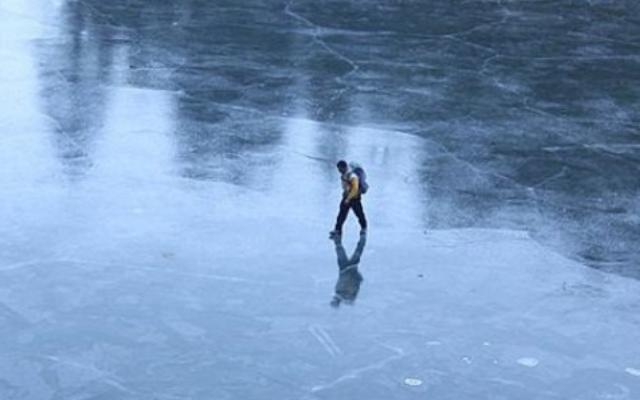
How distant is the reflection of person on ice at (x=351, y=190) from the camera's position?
9.77 m

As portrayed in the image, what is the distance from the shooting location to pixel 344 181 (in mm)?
9781

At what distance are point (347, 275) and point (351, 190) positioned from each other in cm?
77

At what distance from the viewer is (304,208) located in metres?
10.6

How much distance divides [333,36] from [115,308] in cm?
877

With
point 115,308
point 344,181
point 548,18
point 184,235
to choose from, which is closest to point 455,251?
point 344,181

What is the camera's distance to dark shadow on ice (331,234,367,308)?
8992mm

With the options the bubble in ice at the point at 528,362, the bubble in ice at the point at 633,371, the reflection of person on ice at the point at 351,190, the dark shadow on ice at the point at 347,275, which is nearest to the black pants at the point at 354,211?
the reflection of person on ice at the point at 351,190

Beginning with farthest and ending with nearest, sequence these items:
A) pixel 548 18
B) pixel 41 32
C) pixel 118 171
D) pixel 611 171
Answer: pixel 548 18
pixel 41 32
pixel 611 171
pixel 118 171

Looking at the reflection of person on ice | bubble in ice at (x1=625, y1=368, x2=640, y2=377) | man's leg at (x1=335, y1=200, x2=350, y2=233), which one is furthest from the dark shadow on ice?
bubble in ice at (x1=625, y1=368, x2=640, y2=377)

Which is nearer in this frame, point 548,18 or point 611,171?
point 611,171

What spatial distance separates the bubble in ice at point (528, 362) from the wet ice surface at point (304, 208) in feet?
0.20

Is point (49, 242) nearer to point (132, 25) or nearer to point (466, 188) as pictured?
point (466, 188)

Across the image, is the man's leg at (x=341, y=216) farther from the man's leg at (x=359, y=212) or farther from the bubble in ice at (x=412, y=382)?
the bubble in ice at (x=412, y=382)

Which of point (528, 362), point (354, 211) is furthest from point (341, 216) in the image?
point (528, 362)
